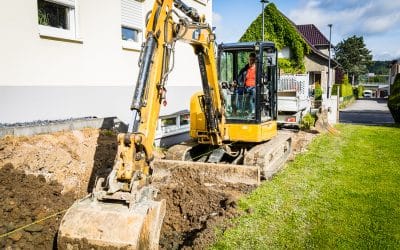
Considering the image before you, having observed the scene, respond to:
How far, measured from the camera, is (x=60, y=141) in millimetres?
6250

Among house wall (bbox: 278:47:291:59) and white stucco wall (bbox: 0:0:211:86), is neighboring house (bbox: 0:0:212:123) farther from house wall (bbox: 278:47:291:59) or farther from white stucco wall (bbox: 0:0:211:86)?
house wall (bbox: 278:47:291:59)

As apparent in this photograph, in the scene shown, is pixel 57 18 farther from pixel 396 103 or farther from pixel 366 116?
pixel 366 116

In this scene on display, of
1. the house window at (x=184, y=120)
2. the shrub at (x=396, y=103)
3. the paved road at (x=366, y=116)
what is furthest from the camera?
the paved road at (x=366, y=116)

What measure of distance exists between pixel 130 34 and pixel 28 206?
5.63 metres

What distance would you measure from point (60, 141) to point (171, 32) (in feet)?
8.70

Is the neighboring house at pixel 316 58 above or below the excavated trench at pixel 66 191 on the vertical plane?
above

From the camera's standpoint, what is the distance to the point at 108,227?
3789mm

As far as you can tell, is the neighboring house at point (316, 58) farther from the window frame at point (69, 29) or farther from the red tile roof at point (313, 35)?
the window frame at point (69, 29)

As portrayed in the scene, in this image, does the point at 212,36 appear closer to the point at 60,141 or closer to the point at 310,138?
the point at 60,141

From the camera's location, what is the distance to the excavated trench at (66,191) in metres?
4.50

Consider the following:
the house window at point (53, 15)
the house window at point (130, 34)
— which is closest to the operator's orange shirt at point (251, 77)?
the house window at point (130, 34)

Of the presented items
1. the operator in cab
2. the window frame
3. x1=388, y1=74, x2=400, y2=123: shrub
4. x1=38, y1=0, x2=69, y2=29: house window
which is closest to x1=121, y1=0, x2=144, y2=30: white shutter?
the window frame

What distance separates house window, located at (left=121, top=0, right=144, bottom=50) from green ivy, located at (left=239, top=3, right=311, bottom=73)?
2173 centimetres

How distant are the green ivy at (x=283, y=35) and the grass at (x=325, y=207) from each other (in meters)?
21.5
